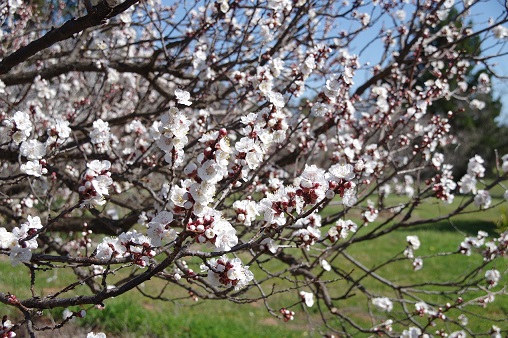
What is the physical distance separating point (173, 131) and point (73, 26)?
0.64 meters

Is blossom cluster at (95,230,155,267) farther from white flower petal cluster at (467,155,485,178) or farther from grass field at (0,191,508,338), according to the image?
white flower petal cluster at (467,155,485,178)

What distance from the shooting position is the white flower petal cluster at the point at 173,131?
1439 millimetres

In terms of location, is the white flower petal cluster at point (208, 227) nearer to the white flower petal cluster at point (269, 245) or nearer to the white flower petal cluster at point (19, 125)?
the white flower petal cluster at point (269, 245)

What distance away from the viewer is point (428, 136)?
387 centimetres

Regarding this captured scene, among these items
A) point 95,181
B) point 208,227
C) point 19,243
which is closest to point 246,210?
point 208,227

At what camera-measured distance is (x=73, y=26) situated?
1.69 meters

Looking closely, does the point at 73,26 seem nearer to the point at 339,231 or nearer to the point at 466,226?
the point at 339,231

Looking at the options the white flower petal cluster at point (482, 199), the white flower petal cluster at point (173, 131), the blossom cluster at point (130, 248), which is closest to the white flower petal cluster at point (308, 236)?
the blossom cluster at point (130, 248)

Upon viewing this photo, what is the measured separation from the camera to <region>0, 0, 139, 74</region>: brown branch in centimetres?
157

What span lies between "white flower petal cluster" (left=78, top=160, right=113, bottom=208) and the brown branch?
0.52m

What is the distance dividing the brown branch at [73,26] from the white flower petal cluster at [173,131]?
40 centimetres

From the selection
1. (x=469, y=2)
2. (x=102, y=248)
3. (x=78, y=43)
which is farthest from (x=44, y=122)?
(x=469, y=2)

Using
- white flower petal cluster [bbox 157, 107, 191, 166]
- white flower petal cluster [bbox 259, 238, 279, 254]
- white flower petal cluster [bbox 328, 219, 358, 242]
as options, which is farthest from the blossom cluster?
white flower petal cluster [bbox 328, 219, 358, 242]

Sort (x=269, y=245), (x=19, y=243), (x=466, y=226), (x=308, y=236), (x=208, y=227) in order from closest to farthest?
1. (x=208, y=227)
2. (x=19, y=243)
3. (x=269, y=245)
4. (x=308, y=236)
5. (x=466, y=226)
